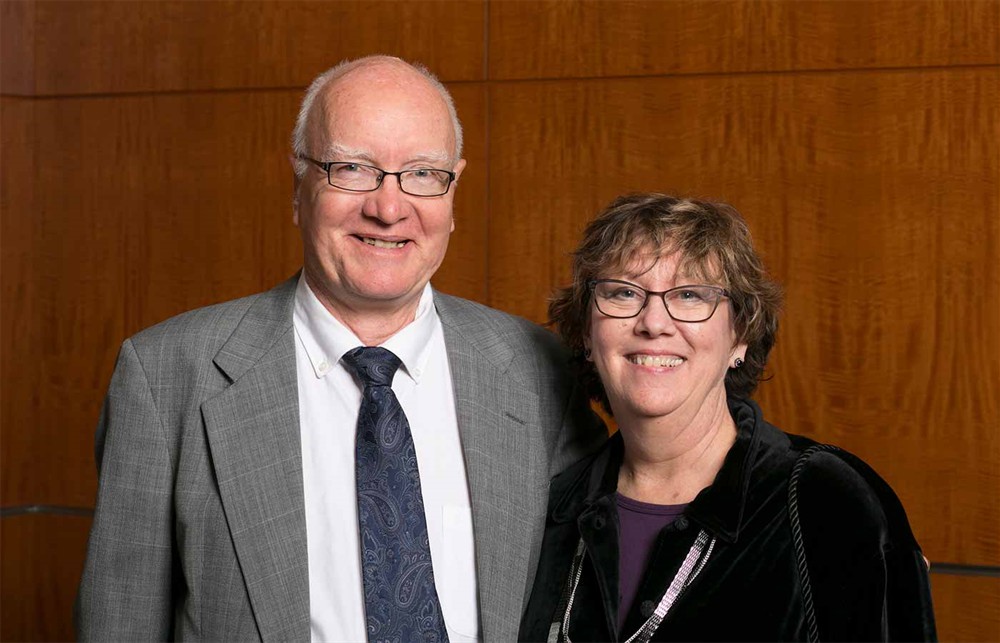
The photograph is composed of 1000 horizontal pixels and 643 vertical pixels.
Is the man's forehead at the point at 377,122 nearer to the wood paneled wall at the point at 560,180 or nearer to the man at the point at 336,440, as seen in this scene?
the man at the point at 336,440

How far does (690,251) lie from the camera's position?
2256mm

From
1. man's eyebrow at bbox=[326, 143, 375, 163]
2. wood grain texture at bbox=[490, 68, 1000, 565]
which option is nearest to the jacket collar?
man's eyebrow at bbox=[326, 143, 375, 163]

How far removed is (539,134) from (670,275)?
5.44 ft

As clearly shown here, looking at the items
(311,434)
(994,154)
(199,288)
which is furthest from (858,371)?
(199,288)

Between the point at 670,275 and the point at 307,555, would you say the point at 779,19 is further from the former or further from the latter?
the point at 307,555

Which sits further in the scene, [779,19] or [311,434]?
[779,19]

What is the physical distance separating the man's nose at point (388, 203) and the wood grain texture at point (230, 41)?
5.36ft

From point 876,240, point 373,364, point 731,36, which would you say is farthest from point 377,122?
point 876,240

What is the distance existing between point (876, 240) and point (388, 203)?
70.1 inches

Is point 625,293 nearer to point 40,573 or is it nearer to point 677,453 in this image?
point 677,453

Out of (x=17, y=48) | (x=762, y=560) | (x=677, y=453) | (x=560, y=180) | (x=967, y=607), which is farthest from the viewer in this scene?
(x=17, y=48)

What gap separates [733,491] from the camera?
7.08 feet

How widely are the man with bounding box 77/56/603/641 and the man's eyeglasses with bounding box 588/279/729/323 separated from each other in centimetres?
34

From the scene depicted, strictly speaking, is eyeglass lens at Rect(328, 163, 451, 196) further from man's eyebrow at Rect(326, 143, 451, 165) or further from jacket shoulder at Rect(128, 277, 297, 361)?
jacket shoulder at Rect(128, 277, 297, 361)
